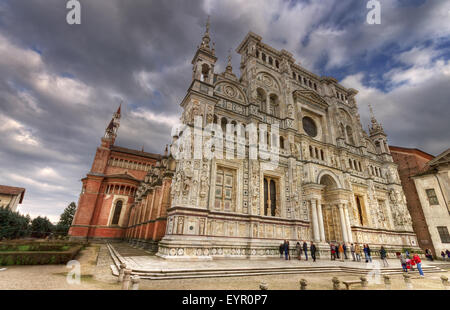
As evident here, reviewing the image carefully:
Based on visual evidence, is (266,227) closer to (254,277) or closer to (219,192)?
(219,192)

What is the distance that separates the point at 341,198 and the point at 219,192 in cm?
1318

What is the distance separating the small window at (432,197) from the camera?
25.0 metres

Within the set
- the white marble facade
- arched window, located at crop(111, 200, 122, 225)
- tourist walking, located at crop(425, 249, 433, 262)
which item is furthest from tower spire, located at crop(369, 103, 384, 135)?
arched window, located at crop(111, 200, 122, 225)

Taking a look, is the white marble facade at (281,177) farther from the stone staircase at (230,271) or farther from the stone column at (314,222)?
the stone staircase at (230,271)

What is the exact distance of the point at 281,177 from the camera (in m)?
18.7

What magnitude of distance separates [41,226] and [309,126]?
57203mm

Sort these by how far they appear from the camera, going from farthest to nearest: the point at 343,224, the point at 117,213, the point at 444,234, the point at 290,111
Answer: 1. the point at 117,213
2. the point at 444,234
3. the point at 290,111
4. the point at 343,224

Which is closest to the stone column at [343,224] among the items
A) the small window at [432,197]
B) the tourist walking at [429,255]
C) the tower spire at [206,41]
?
the tourist walking at [429,255]

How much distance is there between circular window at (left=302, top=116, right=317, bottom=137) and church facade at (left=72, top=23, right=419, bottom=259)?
0.13m

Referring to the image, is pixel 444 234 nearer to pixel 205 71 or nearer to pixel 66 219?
pixel 205 71

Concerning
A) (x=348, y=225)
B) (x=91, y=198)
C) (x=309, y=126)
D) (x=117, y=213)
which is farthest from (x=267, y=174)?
(x=91, y=198)

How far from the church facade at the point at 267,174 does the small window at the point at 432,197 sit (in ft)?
12.0

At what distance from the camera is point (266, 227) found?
631 inches

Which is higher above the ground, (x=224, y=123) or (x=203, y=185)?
(x=224, y=123)
